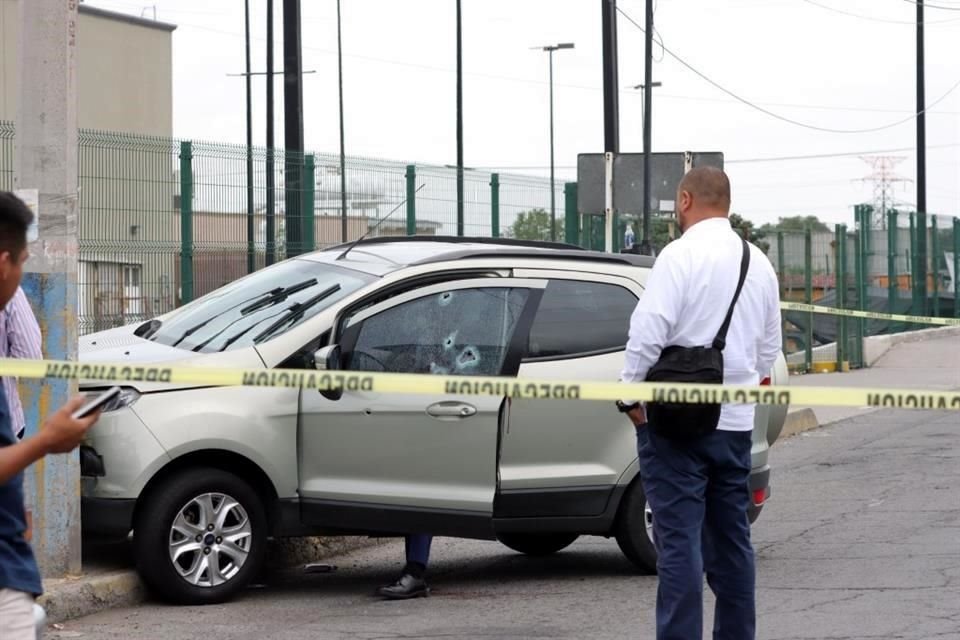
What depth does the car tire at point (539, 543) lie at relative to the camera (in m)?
8.98

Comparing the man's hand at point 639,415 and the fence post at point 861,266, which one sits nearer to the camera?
the man's hand at point 639,415

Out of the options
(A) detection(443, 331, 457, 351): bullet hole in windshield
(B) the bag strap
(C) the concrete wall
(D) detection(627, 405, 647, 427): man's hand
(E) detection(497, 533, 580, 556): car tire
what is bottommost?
(E) detection(497, 533, 580, 556): car tire

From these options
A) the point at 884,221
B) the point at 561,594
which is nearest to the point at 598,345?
the point at 561,594

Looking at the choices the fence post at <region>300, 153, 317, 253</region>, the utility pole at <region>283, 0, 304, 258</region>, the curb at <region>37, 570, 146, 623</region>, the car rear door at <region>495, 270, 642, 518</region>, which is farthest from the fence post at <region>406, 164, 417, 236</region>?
the curb at <region>37, 570, 146, 623</region>

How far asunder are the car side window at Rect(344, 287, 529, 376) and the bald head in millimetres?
2280

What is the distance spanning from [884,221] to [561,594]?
21.3 meters

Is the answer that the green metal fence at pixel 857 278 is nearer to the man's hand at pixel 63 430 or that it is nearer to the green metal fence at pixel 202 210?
the green metal fence at pixel 202 210

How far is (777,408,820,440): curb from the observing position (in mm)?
15407

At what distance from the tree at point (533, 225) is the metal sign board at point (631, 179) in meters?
0.51

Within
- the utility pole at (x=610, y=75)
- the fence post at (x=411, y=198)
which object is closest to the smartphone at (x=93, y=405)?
the fence post at (x=411, y=198)

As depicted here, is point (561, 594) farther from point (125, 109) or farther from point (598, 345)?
point (125, 109)

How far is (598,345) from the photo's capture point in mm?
8148

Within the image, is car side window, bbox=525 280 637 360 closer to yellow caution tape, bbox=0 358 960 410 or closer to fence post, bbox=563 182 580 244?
yellow caution tape, bbox=0 358 960 410

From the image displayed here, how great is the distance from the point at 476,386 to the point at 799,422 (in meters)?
11.2
